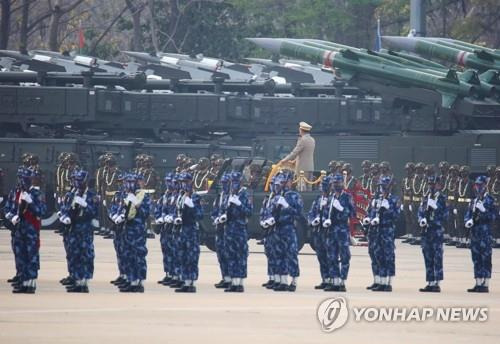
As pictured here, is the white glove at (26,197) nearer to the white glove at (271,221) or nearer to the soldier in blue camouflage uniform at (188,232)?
the soldier in blue camouflage uniform at (188,232)

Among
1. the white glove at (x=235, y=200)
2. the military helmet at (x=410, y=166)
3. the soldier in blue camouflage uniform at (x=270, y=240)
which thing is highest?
the military helmet at (x=410, y=166)

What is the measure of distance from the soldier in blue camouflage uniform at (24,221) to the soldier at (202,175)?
34.5ft

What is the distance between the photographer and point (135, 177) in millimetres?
22172

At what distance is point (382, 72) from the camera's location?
3994 cm

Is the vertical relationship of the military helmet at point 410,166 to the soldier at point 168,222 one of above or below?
above

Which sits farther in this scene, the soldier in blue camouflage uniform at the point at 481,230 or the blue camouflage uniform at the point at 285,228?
the soldier in blue camouflage uniform at the point at 481,230

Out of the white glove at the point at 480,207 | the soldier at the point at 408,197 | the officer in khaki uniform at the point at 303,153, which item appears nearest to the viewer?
the white glove at the point at 480,207

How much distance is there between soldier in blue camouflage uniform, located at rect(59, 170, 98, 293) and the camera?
2155cm

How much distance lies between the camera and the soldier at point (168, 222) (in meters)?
22.5

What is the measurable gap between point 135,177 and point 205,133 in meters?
21.0

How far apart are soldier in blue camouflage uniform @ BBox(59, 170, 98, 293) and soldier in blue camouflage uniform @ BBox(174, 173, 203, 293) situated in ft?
4.14

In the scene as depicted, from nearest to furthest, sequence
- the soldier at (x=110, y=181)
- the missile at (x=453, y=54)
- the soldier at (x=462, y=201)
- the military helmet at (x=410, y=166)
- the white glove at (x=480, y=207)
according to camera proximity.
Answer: the white glove at (x=480, y=207) → the soldier at (x=462, y=201) → the soldier at (x=110, y=181) → the military helmet at (x=410, y=166) → the missile at (x=453, y=54)

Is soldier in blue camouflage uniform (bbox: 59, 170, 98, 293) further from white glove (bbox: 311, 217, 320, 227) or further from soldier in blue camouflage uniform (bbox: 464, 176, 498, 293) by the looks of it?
soldier in blue camouflage uniform (bbox: 464, 176, 498, 293)

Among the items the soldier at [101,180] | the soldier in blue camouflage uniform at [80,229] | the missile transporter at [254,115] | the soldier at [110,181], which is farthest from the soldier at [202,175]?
the soldier in blue camouflage uniform at [80,229]
